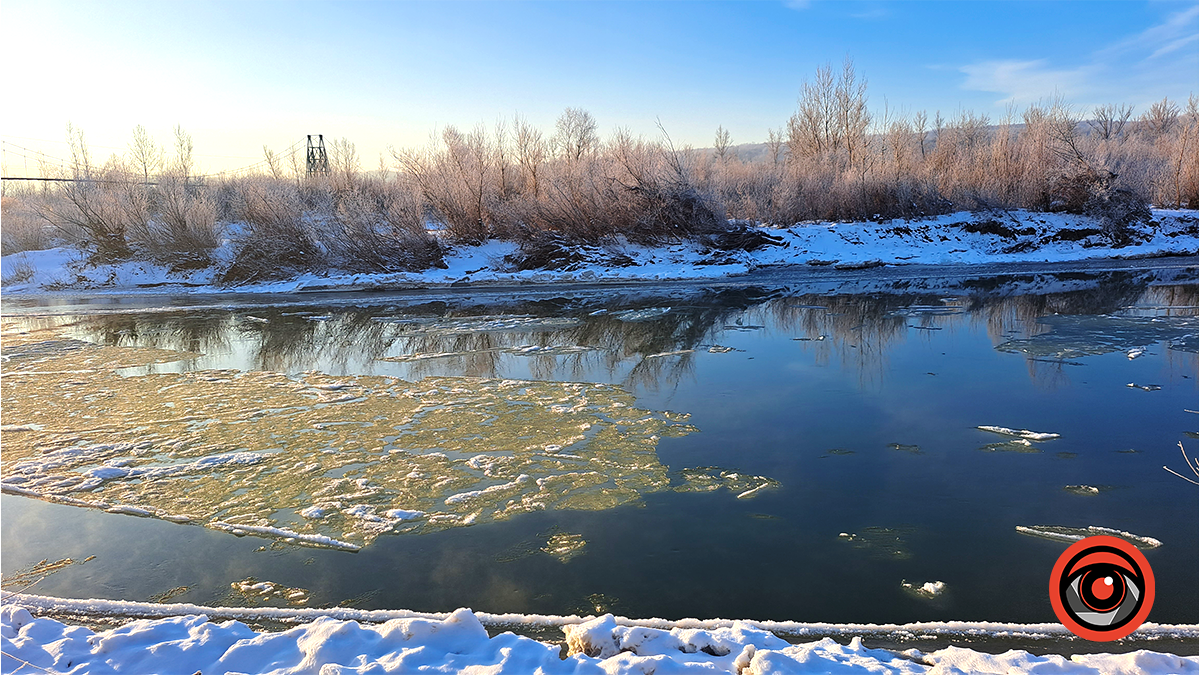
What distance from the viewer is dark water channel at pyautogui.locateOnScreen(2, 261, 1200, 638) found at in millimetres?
4395

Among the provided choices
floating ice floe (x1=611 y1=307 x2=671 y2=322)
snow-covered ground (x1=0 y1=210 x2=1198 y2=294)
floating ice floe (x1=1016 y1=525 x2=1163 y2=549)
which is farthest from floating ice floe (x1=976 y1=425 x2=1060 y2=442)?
snow-covered ground (x1=0 y1=210 x2=1198 y2=294)

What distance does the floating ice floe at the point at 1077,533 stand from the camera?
4.75m

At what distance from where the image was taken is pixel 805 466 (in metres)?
6.23

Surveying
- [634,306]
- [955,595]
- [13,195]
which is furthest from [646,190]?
[13,195]

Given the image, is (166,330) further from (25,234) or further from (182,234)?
(25,234)

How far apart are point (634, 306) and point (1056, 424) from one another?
10.1m

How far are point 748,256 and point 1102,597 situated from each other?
67.3 feet

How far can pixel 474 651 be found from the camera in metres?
3.55

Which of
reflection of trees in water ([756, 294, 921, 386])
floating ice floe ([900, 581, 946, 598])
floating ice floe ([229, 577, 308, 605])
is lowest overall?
floating ice floe ([900, 581, 946, 598])

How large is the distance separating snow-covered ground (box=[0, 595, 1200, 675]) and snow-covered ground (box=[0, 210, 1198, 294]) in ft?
59.0

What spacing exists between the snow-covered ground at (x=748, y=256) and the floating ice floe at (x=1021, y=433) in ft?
48.0

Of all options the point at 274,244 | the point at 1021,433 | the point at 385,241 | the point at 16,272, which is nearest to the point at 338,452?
the point at 1021,433

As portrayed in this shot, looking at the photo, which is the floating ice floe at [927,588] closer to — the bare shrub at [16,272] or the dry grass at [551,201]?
the dry grass at [551,201]

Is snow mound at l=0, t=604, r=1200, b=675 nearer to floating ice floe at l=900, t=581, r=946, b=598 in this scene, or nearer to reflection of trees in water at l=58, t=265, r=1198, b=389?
floating ice floe at l=900, t=581, r=946, b=598
